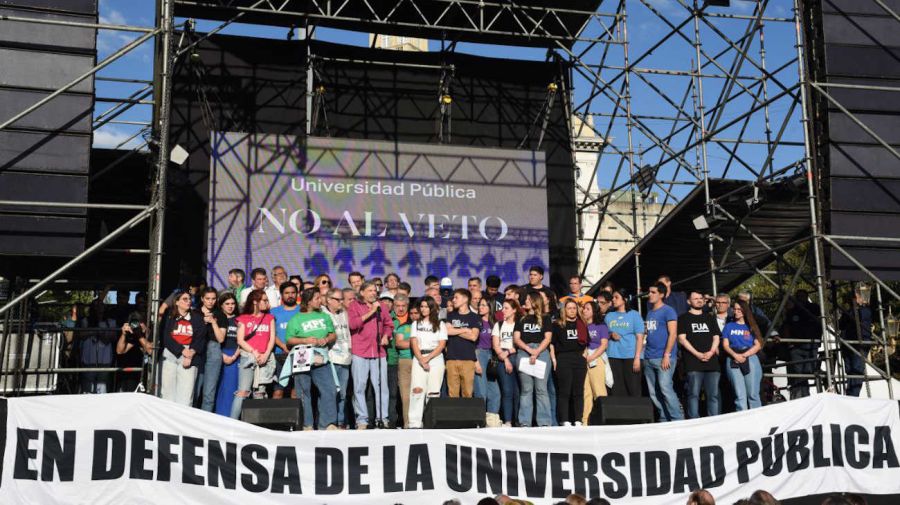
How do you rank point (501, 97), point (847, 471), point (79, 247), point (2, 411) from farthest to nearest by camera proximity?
point (501, 97)
point (79, 247)
point (847, 471)
point (2, 411)

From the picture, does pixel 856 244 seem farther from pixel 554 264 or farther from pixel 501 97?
pixel 501 97

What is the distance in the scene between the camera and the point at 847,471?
29.8 ft

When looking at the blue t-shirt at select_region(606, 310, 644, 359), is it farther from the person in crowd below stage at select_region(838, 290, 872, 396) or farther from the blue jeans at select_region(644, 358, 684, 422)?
the person in crowd below stage at select_region(838, 290, 872, 396)

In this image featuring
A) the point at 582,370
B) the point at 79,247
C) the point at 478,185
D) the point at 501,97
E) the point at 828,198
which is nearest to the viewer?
the point at 79,247

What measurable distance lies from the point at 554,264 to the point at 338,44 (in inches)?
214

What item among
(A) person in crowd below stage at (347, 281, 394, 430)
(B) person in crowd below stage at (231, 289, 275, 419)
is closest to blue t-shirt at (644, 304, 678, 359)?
(A) person in crowd below stage at (347, 281, 394, 430)

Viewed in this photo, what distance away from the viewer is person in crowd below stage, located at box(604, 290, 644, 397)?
35.7 feet

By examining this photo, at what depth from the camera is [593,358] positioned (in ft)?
35.1

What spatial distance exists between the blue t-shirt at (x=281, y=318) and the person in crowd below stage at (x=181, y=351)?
0.82m

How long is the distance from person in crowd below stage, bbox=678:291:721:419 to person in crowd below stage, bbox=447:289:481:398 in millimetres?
2439

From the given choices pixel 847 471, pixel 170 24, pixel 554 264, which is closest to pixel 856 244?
pixel 847 471

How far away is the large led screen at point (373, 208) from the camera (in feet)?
49.9

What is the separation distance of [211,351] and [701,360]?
542 centimetres

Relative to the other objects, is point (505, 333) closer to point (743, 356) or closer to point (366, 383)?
point (366, 383)
